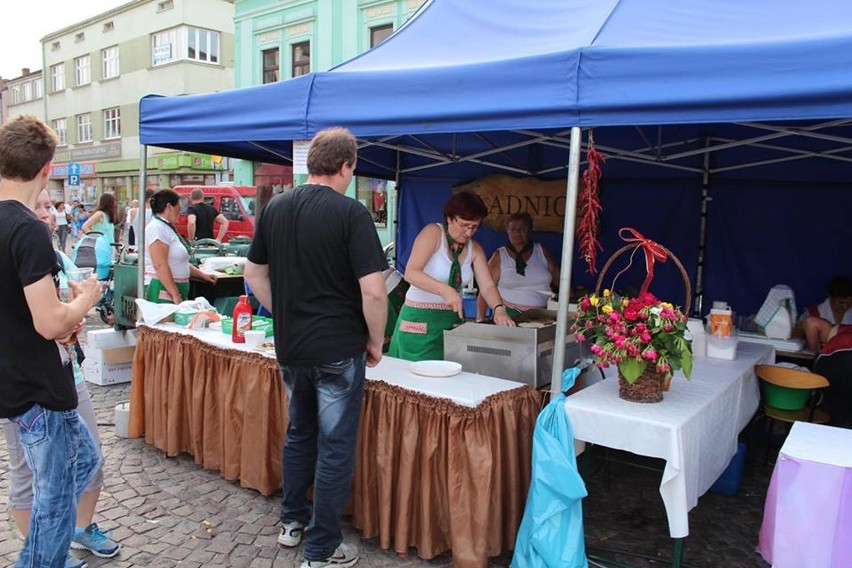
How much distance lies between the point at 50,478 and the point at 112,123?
28912 millimetres

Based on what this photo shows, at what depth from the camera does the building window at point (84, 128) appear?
28797mm

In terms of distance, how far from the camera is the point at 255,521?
320 cm

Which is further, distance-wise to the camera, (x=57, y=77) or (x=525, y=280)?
(x=57, y=77)

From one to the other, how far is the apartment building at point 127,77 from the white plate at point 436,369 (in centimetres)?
2029

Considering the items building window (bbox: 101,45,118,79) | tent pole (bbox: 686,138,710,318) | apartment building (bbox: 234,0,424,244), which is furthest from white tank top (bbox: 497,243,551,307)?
building window (bbox: 101,45,118,79)

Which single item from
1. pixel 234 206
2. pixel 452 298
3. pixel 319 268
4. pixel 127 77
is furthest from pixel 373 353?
pixel 127 77

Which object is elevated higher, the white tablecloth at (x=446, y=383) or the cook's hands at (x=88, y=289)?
the cook's hands at (x=88, y=289)

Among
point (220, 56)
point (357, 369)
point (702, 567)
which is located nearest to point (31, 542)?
point (357, 369)

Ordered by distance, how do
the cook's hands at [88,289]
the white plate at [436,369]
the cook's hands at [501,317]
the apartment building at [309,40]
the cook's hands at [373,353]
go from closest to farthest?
the cook's hands at [88,289] < the cook's hands at [373,353] < the white plate at [436,369] < the cook's hands at [501,317] < the apartment building at [309,40]

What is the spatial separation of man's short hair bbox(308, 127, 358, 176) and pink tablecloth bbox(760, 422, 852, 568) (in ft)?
6.25

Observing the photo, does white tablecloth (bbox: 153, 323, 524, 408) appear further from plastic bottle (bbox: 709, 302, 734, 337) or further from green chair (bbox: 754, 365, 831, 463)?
green chair (bbox: 754, 365, 831, 463)

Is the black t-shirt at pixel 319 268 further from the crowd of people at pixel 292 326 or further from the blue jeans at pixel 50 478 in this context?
the blue jeans at pixel 50 478

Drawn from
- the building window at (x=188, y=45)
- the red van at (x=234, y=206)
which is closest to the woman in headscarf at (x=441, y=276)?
the red van at (x=234, y=206)

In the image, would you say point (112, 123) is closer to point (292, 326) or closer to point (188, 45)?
point (188, 45)
